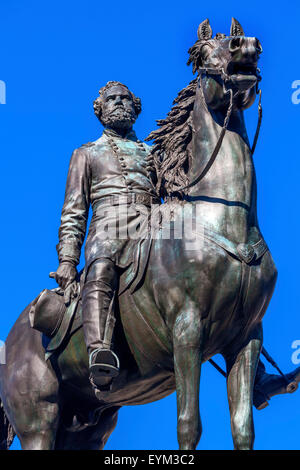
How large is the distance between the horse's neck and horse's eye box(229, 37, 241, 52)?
665 mm

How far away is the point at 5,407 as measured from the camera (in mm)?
15344

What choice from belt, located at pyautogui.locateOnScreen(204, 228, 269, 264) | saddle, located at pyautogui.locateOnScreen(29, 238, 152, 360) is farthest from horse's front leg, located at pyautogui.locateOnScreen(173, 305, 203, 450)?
saddle, located at pyautogui.locateOnScreen(29, 238, 152, 360)

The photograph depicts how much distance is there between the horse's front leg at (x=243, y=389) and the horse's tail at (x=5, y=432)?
11.2 ft

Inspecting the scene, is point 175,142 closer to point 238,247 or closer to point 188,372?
point 238,247

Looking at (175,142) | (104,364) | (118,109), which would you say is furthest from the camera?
(118,109)

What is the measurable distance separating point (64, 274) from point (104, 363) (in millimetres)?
1592

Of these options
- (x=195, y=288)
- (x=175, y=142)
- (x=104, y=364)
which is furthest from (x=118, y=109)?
(x=104, y=364)

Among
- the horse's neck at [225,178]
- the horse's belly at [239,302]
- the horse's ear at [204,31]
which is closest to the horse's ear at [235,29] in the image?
the horse's ear at [204,31]

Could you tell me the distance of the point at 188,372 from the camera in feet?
42.7

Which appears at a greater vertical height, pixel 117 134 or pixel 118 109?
pixel 118 109

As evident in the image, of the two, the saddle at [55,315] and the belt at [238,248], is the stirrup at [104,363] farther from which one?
the belt at [238,248]

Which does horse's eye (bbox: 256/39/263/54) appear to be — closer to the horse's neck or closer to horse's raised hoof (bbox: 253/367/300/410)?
the horse's neck

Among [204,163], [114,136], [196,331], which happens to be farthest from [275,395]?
[114,136]

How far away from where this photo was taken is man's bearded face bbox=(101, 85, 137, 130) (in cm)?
1552
